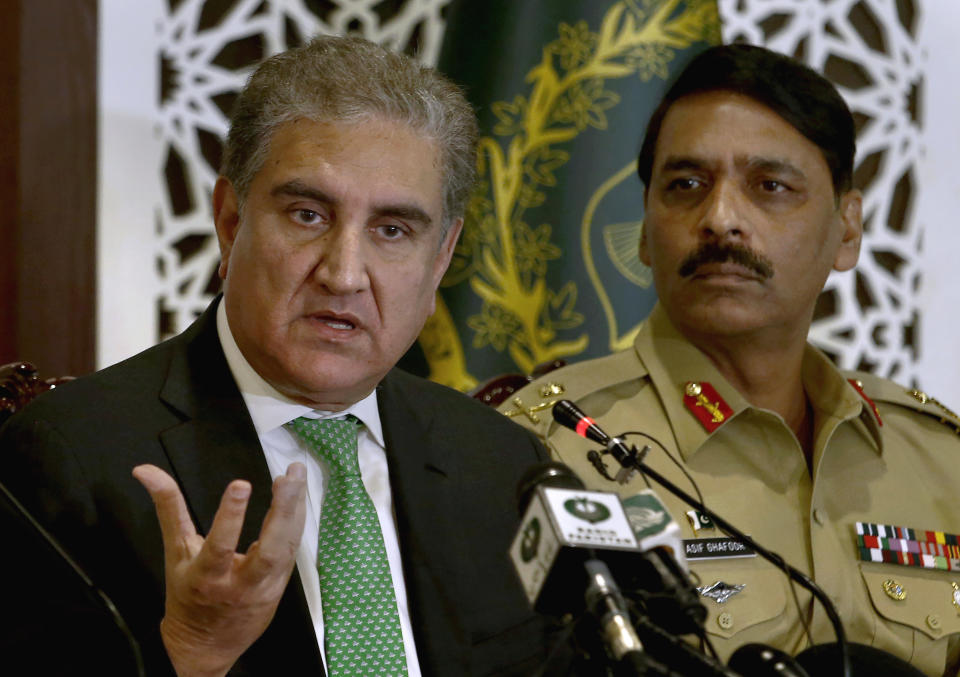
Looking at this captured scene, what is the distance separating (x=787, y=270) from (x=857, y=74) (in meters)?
1.48

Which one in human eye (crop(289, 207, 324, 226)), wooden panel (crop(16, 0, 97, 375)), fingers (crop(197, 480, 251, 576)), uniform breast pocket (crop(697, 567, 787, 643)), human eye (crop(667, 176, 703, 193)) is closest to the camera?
fingers (crop(197, 480, 251, 576))

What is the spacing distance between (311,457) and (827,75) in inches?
92.7

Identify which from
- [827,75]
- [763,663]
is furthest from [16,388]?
[827,75]

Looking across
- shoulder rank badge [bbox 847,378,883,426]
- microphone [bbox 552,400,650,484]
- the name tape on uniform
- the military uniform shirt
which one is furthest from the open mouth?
shoulder rank badge [bbox 847,378,883,426]

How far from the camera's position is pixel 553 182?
2803 mm

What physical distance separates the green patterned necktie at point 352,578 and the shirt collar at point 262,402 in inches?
0.9

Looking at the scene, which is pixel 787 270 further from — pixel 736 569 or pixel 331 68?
pixel 331 68

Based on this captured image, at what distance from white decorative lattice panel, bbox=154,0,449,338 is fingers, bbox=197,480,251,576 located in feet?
6.03

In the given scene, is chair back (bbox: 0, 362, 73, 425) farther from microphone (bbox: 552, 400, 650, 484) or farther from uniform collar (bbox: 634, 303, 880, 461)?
uniform collar (bbox: 634, 303, 880, 461)

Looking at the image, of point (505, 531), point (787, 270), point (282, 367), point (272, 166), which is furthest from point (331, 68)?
point (787, 270)

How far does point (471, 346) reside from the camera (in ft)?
9.12

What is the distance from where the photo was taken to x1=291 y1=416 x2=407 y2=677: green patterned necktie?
1.58 metres

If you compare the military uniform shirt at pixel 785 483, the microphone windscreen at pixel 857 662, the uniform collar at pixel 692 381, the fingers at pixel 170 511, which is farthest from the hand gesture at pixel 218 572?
the uniform collar at pixel 692 381

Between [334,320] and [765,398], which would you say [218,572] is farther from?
[765,398]
